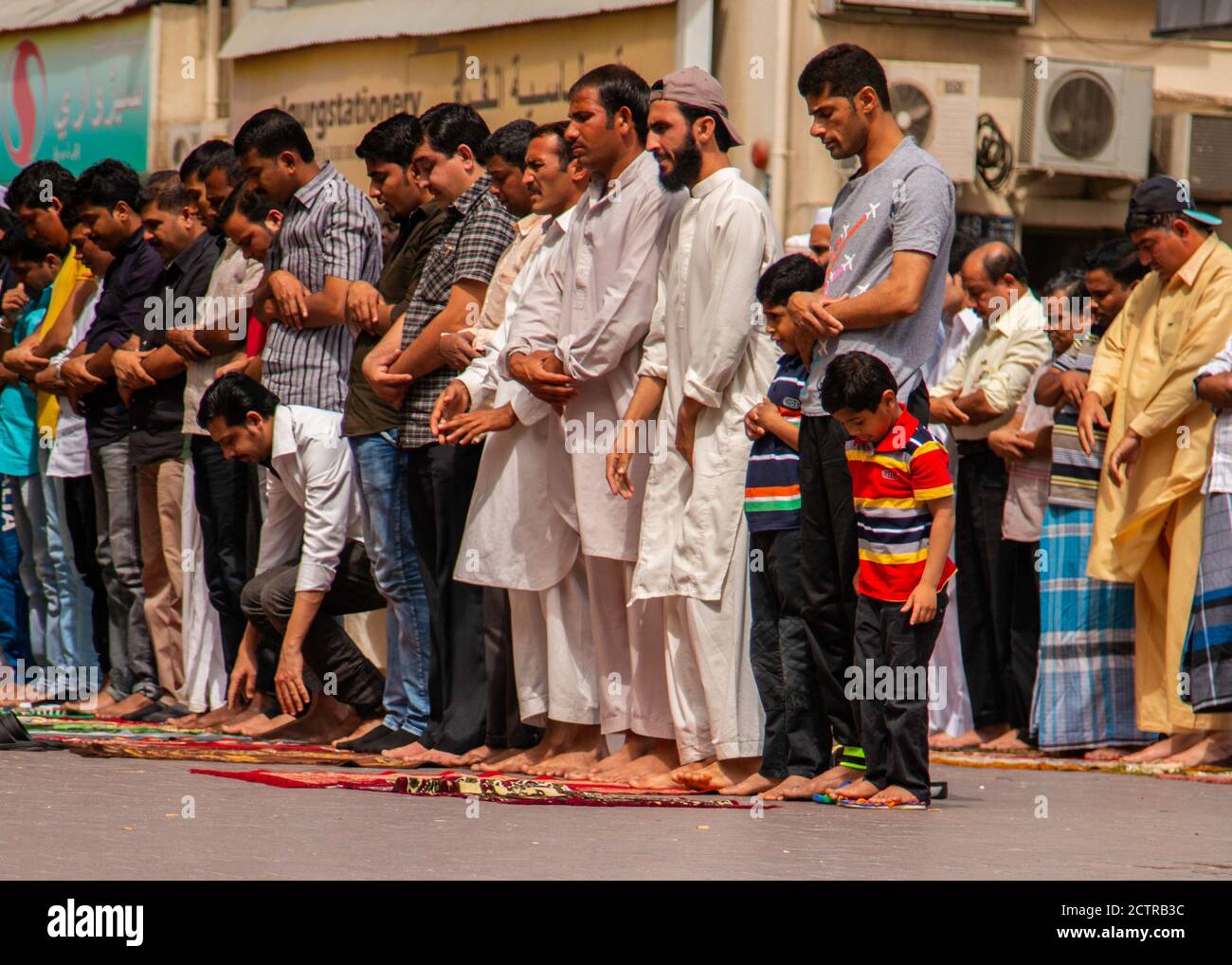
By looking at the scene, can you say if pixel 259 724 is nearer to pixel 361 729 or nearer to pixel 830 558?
pixel 361 729

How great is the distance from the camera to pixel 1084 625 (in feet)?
30.3

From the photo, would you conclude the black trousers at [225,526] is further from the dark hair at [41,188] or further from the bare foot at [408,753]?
the dark hair at [41,188]

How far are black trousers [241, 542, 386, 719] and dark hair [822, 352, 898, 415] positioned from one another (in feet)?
8.84

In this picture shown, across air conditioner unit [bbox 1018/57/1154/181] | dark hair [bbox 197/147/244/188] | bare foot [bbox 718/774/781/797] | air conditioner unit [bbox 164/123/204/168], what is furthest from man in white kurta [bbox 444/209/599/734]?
air conditioner unit [bbox 164/123/204/168]

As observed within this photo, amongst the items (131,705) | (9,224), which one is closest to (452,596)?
(131,705)

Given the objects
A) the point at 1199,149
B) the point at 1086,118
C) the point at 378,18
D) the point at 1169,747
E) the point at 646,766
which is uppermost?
the point at 378,18

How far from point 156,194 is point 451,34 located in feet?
25.4

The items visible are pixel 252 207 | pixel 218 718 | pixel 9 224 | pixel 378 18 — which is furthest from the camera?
pixel 378 18

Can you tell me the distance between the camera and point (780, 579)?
688cm

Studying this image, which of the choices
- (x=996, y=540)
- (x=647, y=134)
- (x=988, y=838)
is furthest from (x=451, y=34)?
(x=988, y=838)

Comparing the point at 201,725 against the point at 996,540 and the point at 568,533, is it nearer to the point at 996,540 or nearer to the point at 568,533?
the point at 568,533

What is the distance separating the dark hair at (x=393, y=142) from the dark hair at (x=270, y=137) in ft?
1.19

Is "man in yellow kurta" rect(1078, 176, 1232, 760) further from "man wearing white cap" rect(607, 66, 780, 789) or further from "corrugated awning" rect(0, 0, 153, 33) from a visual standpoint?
"corrugated awning" rect(0, 0, 153, 33)

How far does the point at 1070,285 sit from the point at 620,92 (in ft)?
10.7
